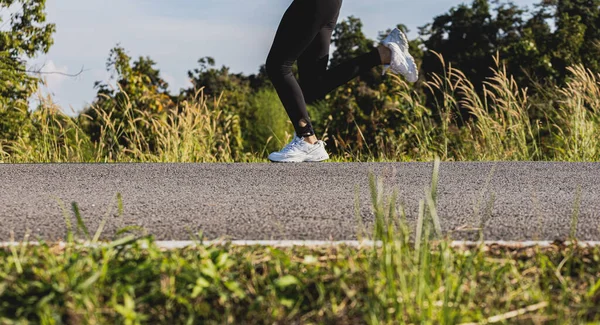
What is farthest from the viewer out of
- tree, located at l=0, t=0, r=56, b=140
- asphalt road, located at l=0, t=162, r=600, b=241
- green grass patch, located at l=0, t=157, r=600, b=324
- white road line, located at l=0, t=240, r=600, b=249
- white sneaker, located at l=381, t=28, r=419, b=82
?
tree, located at l=0, t=0, r=56, b=140

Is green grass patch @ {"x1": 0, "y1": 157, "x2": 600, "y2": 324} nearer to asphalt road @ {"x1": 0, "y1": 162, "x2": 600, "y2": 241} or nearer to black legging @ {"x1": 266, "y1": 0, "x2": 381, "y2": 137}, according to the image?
asphalt road @ {"x1": 0, "y1": 162, "x2": 600, "y2": 241}

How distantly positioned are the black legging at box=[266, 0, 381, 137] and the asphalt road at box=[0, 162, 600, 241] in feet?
1.93

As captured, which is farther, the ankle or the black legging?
the ankle

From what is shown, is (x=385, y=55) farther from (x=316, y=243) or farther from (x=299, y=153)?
(x=316, y=243)

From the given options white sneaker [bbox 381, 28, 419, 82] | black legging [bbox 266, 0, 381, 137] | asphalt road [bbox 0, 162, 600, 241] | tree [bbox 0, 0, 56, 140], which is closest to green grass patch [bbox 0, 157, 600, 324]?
asphalt road [bbox 0, 162, 600, 241]

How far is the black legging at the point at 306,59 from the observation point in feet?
18.3

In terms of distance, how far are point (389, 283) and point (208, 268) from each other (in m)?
0.60

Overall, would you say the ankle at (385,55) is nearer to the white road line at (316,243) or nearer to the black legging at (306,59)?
the black legging at (306,59)

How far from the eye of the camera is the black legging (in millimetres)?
5566

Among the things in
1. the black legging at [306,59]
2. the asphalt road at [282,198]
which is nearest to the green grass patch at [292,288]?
the asphalt road at [282,198]

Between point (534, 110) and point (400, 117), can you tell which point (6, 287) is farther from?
point (534, 110)

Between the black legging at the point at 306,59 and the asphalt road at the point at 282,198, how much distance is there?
1.93ft

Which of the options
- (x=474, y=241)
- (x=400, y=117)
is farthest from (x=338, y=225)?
(x=400, y=117)

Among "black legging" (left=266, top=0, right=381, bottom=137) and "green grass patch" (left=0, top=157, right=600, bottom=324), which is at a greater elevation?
"black legging" (left=266, top=0, right=381, bottom=137)
